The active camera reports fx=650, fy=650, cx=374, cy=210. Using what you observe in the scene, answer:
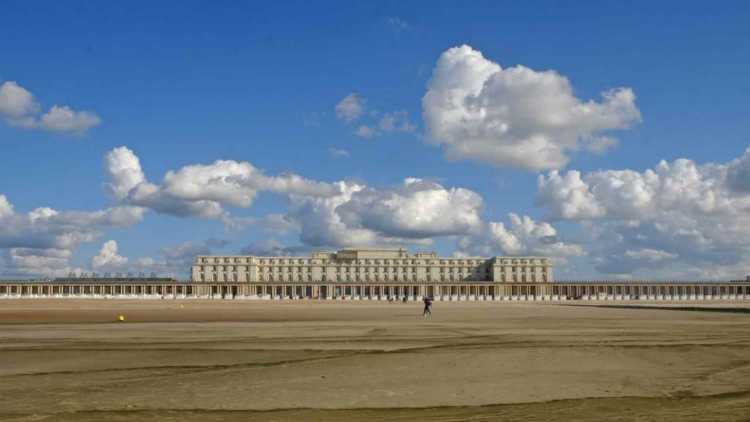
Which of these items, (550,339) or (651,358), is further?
(550,339)

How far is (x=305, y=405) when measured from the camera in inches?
499

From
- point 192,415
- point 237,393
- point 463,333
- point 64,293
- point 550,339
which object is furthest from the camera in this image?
point 64,293

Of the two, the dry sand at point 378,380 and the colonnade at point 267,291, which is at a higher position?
the dry sand at point 378,380

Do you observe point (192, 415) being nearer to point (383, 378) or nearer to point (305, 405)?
point (305, 405)

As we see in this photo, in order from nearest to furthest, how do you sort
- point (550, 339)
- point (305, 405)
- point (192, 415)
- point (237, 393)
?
1. point (192, 415)
2. point (305, 405)
3. point (237, 393)
4. point (550, 339)

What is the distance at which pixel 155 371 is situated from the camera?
17172 mm

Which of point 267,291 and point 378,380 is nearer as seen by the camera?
point 378,380

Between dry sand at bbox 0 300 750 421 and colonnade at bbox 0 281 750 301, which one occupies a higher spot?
dry sand at bbox 0 300 750 421

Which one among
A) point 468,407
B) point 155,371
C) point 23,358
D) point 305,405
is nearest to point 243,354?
point 155,371

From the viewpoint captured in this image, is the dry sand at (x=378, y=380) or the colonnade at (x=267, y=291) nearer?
the dry sand at (x=378, y=380)

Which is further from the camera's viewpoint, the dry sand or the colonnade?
the colonnade

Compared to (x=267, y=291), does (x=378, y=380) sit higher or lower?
higher

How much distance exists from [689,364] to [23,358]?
19.8 meters

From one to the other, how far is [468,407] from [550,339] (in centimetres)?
1506
